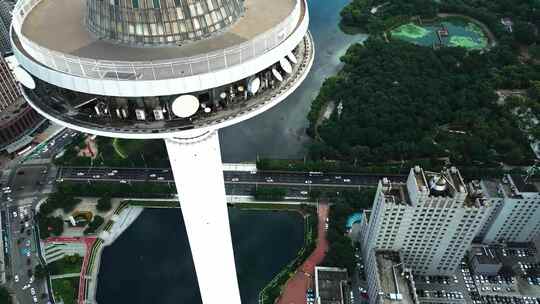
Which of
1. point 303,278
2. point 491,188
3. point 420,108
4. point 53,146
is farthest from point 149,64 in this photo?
point 420,108

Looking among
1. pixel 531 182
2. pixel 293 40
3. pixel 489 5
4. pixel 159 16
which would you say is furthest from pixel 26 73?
pixel 489 5

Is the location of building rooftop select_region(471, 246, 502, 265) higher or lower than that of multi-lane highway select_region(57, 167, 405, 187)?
lower

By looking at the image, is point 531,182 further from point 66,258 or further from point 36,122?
point 36,122

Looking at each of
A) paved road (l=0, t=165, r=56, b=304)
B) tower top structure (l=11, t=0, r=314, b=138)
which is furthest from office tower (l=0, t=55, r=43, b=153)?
tower top structure (l=11, t=0, r=314, b=138)

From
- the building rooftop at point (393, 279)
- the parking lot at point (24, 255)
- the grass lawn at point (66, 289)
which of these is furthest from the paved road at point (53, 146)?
the building rooftop at point (393, 279)

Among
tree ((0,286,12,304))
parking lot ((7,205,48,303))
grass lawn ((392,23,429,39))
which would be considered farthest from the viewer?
grass lawn ((392,23,429,39))

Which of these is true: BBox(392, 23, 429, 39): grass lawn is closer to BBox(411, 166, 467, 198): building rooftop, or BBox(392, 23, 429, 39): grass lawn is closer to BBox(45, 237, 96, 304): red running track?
BBox(411, 166, 467, 198): building rooftop
